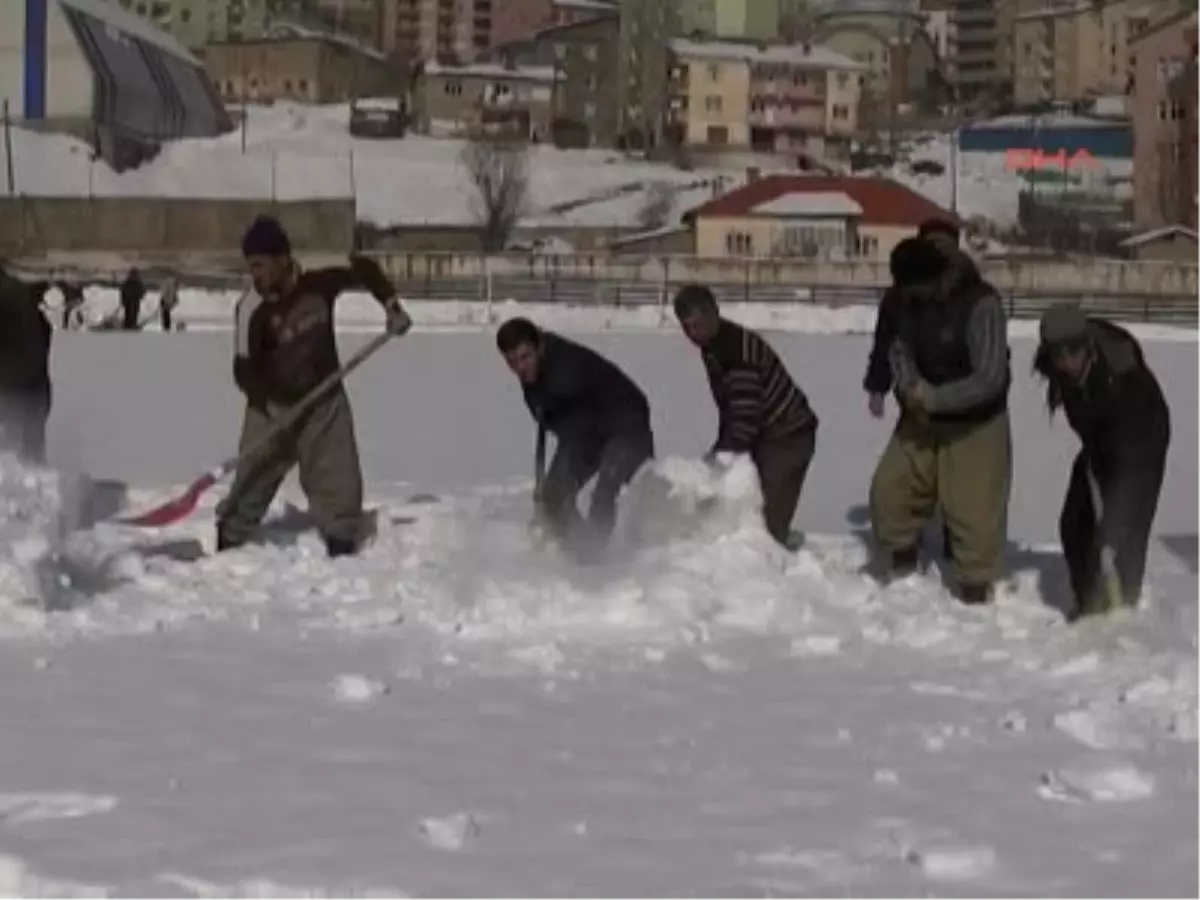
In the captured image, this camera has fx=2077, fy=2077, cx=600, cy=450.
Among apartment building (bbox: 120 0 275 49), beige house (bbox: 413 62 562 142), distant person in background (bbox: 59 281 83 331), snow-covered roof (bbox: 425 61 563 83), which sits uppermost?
apartment building (bbox: 120 0 275 49)

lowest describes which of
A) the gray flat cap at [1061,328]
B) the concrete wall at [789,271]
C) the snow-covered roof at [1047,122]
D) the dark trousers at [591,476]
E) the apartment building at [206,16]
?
the dark trousers at [591,476]

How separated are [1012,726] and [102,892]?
7.50 ft

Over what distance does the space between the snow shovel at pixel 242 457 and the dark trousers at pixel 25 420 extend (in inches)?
17.4

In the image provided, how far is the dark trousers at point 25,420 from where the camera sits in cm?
800

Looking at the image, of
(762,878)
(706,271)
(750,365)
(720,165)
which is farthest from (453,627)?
(720,165)

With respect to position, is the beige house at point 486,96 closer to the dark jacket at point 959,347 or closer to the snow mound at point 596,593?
the snow mound at point 596,593

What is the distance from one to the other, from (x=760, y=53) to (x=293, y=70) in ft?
80.5

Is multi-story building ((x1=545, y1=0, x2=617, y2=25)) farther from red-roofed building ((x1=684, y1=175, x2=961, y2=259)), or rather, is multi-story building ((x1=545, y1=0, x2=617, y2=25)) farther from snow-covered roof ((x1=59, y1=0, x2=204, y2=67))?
red-roofed building ((x1=684, y1=175, x2=961, y2=259))

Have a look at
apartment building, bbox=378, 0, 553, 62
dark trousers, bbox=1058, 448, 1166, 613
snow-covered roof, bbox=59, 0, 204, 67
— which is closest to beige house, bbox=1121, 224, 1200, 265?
snow-covered roof, bbox=59, 0, 204, 67

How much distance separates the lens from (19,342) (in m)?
7.98

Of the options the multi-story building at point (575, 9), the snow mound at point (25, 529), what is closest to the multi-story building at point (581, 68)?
the multi-story building at point (575, 9)

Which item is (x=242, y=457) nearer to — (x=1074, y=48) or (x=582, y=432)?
(x=582, y=432)

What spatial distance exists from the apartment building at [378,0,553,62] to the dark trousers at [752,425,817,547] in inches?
4809

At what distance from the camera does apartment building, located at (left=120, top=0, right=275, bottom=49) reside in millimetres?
122875
